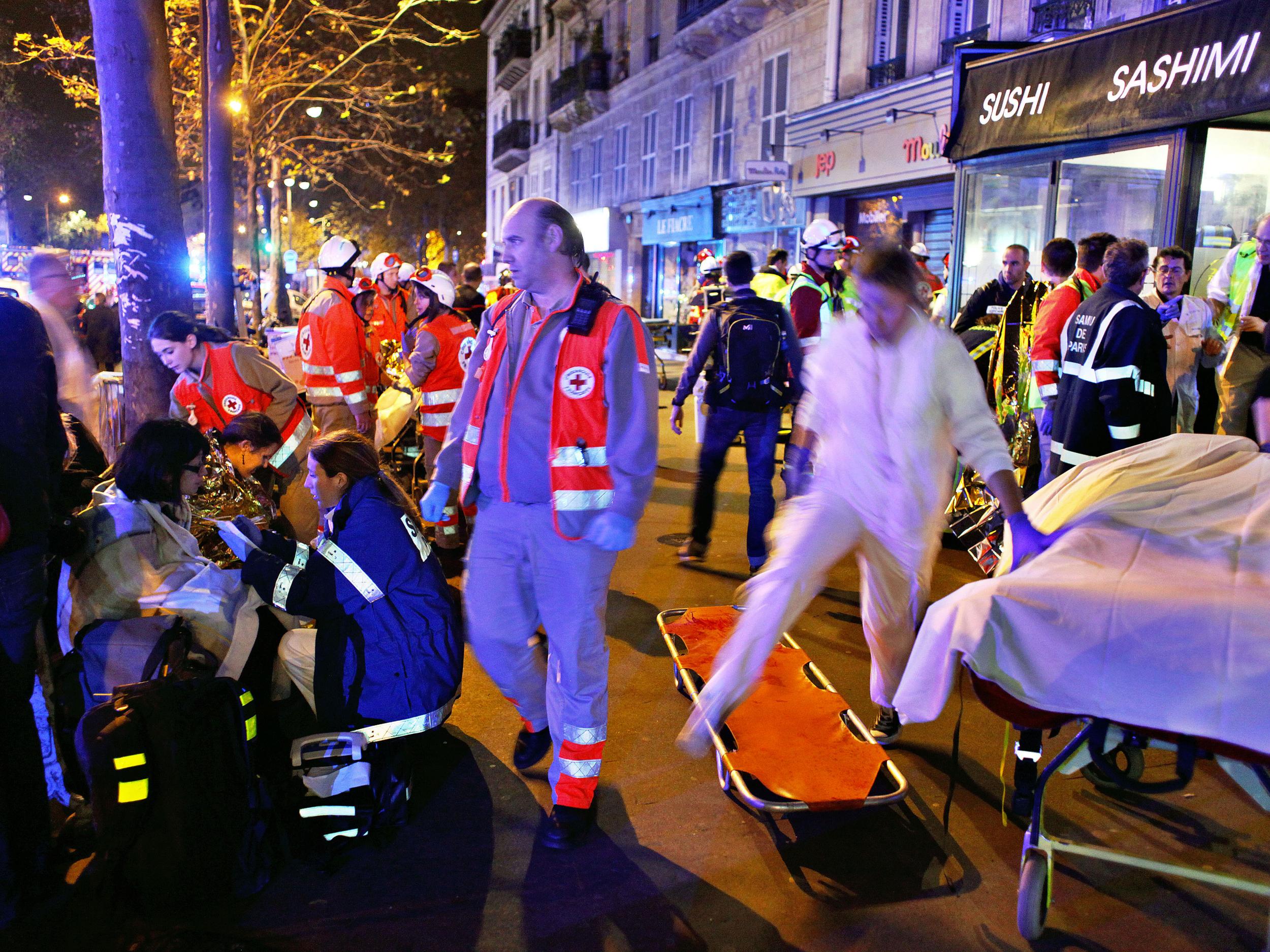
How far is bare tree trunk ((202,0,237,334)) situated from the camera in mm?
11078

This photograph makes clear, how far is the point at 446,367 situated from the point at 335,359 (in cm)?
73

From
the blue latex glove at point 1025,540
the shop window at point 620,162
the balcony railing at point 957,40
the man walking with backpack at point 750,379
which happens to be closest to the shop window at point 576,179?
the shop window at point 620,162

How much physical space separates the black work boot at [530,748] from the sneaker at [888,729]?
1344mm

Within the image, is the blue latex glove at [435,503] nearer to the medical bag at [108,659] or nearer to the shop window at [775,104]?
the medical bag at [108,659]

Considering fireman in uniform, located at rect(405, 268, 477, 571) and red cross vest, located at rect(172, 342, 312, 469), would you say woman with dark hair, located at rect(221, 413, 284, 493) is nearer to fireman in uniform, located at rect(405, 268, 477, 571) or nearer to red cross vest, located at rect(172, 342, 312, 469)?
red cross vest, located at rect(172, 342, 312, 469)

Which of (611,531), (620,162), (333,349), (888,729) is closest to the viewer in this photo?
(611,531)

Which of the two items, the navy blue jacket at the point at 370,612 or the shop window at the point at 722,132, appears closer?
the navy blue jacket at the point at 370,612

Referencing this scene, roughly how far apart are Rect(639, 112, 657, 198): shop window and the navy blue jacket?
24.9 m

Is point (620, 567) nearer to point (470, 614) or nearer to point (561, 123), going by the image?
point (470, 614)

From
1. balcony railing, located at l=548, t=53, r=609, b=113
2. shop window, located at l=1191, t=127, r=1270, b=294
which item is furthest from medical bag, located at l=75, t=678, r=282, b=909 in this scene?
balcony railing, located at l=548, t=53, r=609, b=113

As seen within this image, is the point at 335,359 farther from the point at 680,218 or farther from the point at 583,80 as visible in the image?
the point at 583,80

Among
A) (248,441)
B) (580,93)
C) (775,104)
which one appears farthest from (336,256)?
(580,93)

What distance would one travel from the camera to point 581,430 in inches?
122

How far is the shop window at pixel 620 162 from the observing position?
2941 centimetres
